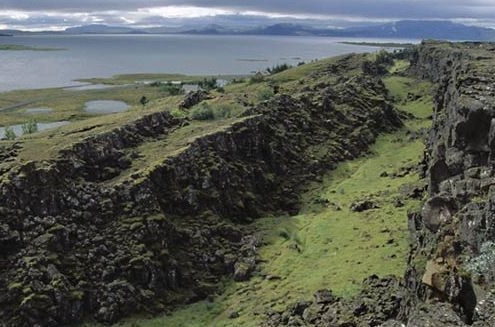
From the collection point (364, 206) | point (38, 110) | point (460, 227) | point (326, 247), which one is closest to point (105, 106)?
point (38, 110)

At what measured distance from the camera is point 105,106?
590 feet

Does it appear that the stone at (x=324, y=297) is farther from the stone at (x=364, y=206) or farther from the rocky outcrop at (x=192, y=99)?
the rocky outcrop at (x=192, y=99)

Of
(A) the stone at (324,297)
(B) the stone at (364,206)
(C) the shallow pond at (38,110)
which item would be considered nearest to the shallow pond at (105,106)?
(C) the shallow pond at (38,110)

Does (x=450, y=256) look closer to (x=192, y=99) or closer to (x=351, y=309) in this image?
(x=351, y=309)

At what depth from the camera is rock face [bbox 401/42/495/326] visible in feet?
88.8

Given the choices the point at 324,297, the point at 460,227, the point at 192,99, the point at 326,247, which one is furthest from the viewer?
the point at 192,99

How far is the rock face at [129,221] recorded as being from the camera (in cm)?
5131

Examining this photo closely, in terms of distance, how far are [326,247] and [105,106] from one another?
132217mm

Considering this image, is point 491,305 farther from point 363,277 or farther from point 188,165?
point 188,165

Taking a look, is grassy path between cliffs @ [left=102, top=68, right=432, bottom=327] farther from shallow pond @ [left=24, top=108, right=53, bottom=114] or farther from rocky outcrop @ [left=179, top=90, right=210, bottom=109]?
shallow pond @ [left=24, top=108, right=53, bottom=114]

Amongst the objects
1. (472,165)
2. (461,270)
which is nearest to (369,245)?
(472,165)

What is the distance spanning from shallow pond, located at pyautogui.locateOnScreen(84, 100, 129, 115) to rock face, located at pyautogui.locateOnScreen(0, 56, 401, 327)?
300 ft

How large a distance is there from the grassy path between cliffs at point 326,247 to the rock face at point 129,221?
2188 millimetres

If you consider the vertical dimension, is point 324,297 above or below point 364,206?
below
